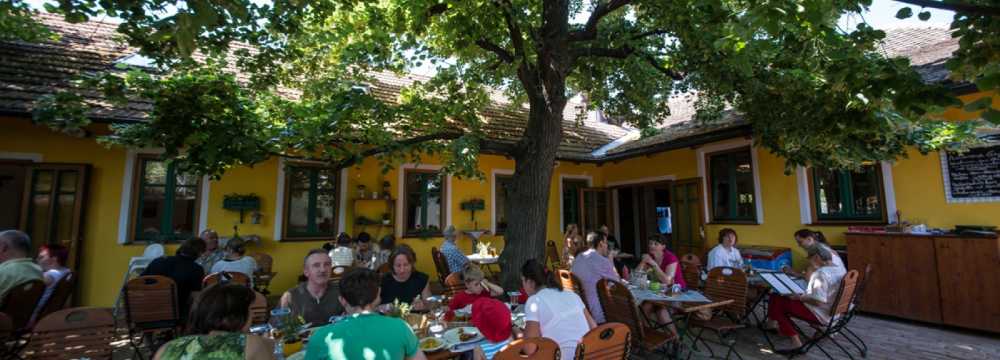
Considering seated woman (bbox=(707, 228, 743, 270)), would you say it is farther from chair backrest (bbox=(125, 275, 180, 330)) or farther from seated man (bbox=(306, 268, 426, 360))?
chair backrest (bbox=(125, 275, 180, 330))

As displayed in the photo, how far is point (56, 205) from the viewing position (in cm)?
631

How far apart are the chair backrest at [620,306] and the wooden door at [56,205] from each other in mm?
7706

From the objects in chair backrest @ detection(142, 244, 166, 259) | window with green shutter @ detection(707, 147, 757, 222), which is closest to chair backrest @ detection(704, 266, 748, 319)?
window with green shutter @ detection(707, 147, 757, 222)

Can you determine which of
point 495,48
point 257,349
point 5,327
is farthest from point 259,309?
point 495,48

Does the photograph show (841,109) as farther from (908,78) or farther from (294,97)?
(294,97)

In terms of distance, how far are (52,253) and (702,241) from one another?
10358mm

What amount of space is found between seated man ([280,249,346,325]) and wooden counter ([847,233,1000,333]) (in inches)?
286

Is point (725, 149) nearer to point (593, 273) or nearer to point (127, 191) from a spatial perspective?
point (593, 273)

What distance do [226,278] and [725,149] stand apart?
8784 millimetres

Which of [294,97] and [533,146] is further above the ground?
[294,97]

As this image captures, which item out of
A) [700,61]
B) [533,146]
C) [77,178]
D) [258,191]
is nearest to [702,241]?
[700,61]

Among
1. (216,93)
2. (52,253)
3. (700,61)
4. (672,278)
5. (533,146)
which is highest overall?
(700,61)

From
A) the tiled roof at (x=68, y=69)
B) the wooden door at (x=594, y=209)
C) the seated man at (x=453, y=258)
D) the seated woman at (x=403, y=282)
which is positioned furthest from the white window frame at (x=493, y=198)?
the seated woman at (x=403, y=282)

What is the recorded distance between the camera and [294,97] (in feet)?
27.4
